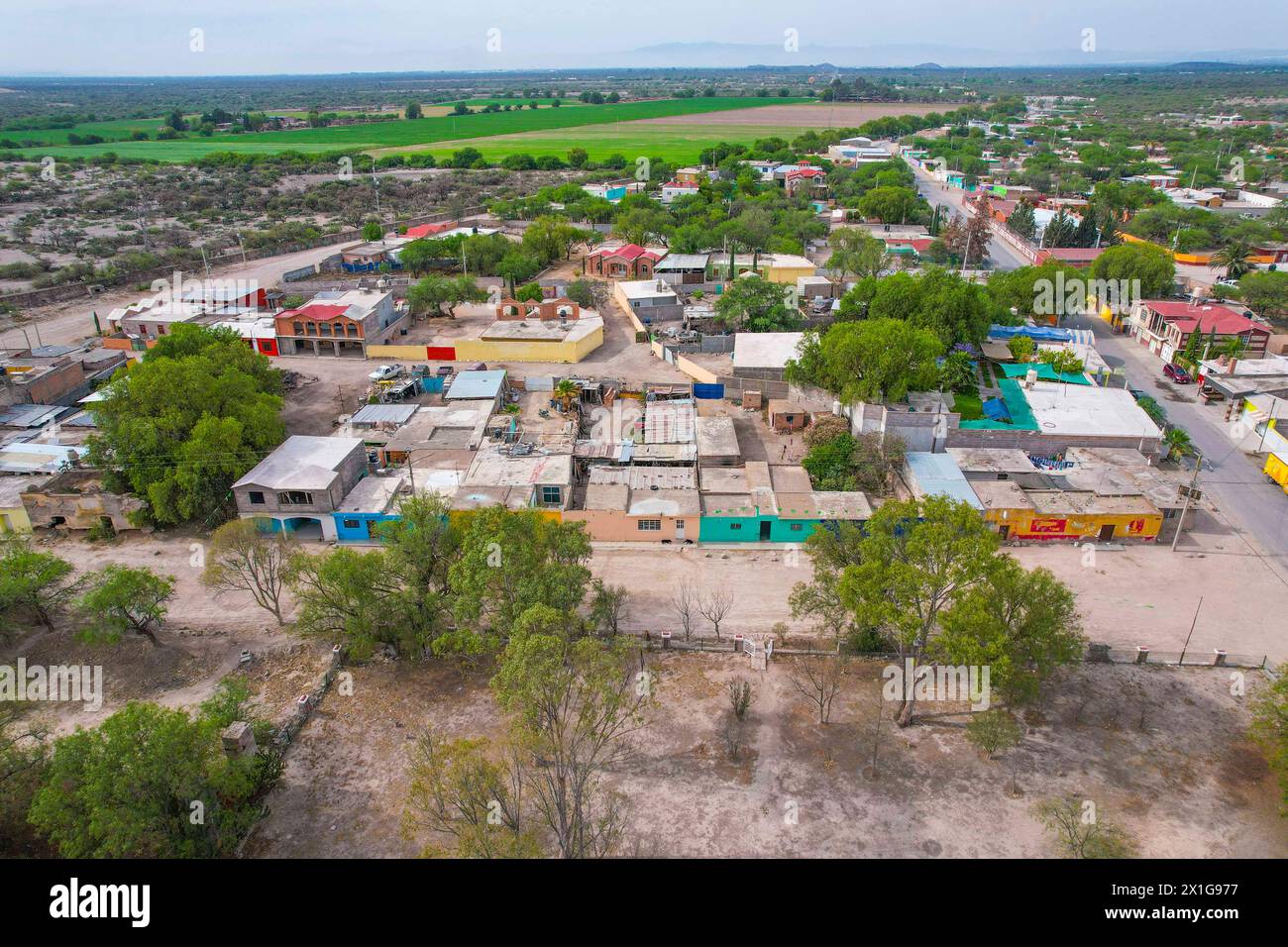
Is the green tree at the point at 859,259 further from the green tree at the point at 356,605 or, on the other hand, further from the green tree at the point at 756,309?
the green tree at the point at 356,605

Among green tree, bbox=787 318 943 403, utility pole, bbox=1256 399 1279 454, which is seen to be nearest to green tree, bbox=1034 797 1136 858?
green tree, bbox=787 318 943 403

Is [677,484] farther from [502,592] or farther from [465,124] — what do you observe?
[465,124]

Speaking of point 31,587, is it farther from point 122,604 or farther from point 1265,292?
point 1265,292

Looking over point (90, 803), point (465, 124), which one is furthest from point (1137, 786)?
point (465, 124)

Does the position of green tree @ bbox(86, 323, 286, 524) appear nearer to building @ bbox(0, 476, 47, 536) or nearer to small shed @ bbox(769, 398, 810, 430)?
building @ bbox(0, 476, 47, 536)

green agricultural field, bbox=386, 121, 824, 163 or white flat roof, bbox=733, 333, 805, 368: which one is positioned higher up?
green agricultural field, bbox=386, 121, 824, 163
